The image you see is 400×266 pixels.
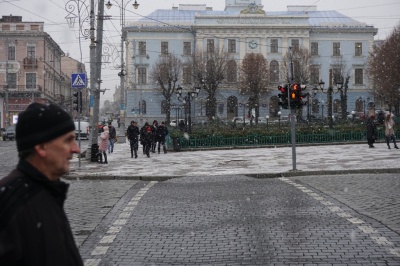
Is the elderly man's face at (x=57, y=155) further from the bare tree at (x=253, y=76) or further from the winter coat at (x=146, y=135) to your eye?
the bare tree at (x=253, y=76)

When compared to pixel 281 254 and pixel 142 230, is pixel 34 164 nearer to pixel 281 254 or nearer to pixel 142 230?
pixel 281 254

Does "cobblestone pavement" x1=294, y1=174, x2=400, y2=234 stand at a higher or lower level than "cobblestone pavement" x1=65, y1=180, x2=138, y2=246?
higher

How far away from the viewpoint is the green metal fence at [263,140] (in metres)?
31.1

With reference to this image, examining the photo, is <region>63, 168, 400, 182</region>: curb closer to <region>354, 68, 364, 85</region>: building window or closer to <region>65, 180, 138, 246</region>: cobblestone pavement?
<region>65, 180, 138, 246</region>: cobblestone pavement

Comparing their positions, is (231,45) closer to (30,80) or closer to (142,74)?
(142,74)

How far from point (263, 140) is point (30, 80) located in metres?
42.0

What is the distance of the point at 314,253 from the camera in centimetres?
682

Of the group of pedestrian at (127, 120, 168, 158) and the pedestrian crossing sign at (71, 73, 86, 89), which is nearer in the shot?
the pedestrian crossing sign at (71, 73, 86, 89)

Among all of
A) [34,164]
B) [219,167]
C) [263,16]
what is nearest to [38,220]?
[34,164]

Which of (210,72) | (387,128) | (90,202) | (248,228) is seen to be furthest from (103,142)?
(210,72)

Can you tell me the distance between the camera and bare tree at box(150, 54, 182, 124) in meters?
66.9

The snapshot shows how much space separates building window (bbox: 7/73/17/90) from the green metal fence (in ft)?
127

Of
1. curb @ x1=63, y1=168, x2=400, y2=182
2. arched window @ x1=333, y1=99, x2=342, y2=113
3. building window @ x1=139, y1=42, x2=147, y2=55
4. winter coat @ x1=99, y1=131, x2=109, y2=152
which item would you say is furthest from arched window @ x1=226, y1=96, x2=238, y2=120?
curb @ x1=63, y1=168, x2=400, y2=182

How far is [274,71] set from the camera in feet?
246
